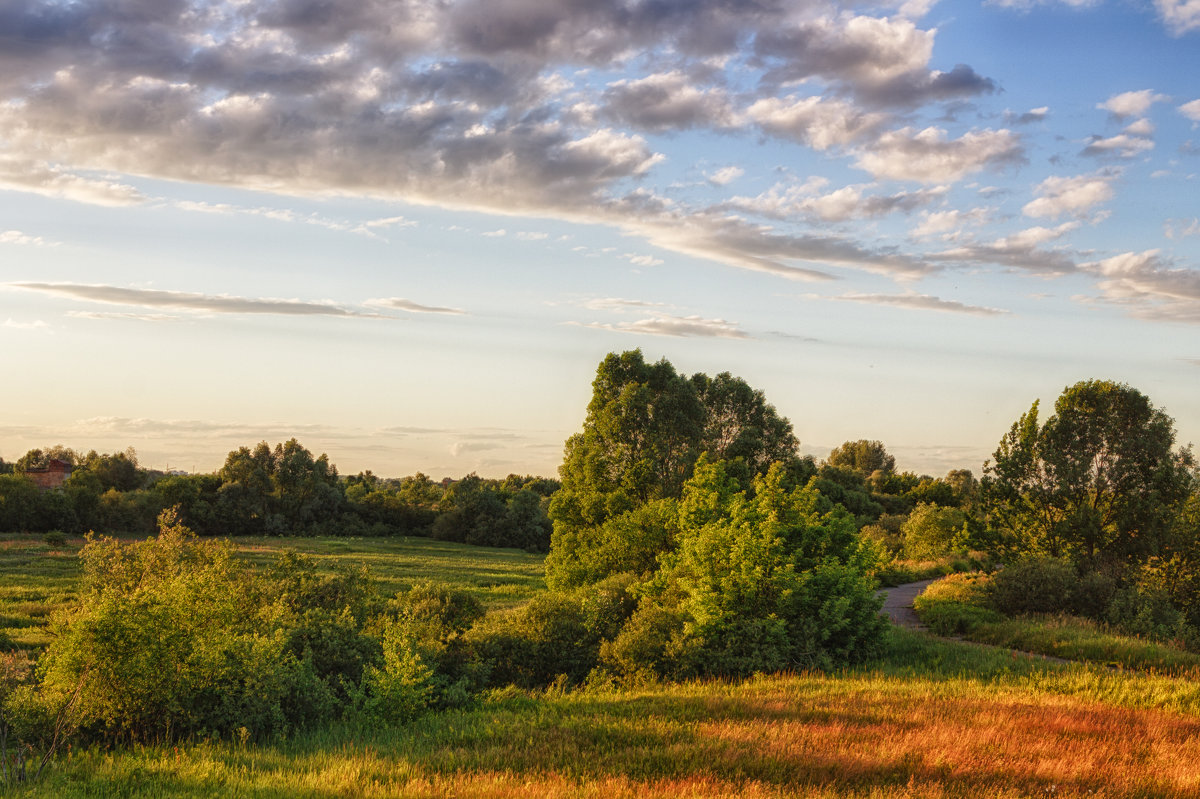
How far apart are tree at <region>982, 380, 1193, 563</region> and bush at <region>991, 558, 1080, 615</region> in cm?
490

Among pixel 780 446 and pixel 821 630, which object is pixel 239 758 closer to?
pixel 821 630

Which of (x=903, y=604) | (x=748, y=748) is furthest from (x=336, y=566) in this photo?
(x=903, y=604)

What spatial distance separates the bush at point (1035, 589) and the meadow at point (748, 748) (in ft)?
40.5

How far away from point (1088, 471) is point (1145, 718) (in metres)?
26.6

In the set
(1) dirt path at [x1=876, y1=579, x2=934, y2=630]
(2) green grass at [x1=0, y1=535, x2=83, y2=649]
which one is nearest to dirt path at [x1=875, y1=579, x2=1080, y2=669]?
(1) dirt path at [x1=876, y1=579, x2=934, y2=630]

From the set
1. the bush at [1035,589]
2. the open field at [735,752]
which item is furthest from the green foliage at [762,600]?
the bush at [1035,589]

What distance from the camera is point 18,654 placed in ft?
75.5

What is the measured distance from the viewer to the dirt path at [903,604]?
112ft

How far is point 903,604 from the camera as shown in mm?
40281

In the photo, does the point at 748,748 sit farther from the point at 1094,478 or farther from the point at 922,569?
the point at 922,569

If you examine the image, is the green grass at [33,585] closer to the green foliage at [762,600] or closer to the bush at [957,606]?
the green foliage at [762,600]

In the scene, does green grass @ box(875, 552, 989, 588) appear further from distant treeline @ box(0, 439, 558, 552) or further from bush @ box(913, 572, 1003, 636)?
distant treeline @ box(0, 439, 558, 552)

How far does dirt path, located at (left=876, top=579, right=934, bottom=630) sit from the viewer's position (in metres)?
34.2

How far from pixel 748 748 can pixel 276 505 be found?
10572cm
